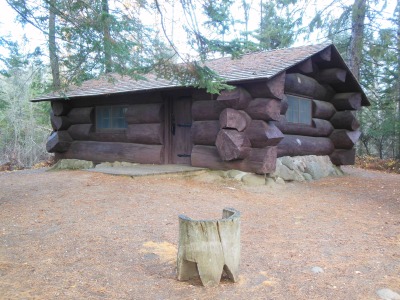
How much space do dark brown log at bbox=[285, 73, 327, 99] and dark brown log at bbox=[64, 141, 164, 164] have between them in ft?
13.7

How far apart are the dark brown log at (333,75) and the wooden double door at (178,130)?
438 centimetres

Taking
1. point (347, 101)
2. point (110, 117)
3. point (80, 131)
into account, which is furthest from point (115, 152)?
point (347, 101)

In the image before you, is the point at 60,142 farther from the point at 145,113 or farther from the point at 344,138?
the point at 344,138

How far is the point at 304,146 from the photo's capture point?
1144 centimetres

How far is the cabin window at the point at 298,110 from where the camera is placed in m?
11.1

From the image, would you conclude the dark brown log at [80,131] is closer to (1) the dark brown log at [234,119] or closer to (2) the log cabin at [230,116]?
(2) the log cabin at [230,116]

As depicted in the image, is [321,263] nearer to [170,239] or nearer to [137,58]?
[170,239]

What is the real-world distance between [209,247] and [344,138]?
33.4ft

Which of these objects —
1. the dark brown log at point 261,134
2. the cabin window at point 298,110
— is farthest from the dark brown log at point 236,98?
the cabin window at point 298,110

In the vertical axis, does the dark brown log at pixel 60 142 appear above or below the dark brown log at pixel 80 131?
below

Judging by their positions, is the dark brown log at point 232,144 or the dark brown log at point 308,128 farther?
the dark brown log at point 308,128

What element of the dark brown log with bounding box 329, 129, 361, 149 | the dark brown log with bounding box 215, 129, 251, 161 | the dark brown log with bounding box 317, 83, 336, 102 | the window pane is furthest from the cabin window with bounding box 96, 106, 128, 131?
the dark brown log with bounding box 329, 129, 361, 149

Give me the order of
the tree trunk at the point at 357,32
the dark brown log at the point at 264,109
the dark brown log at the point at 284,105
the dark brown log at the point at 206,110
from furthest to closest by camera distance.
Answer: the tree trunk at the point at 357,32 < the dark brown log at the point at 284,105 < the dark brown log at the point at 206,110 < the dark brown log at the point at 264,109

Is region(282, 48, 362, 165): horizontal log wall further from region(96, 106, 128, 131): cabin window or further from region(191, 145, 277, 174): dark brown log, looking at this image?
region(96, 106, 128, 131): cabin window
